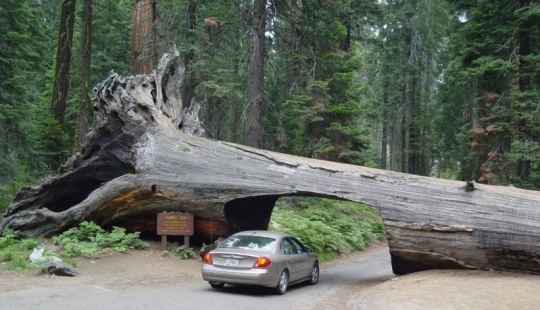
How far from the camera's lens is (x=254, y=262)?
32.8 ft

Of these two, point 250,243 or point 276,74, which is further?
point 276,74

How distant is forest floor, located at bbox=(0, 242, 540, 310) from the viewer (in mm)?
8750

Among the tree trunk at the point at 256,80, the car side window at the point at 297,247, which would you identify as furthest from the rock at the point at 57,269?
the tree trunk at the point at 256,80

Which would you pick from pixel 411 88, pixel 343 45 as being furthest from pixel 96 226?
pixel 411 88

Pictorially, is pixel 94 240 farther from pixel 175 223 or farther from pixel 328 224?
pixel 328 224

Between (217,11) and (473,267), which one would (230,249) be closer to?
(473,267)

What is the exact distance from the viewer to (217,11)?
23094 mm

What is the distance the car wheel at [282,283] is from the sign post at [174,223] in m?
4.15

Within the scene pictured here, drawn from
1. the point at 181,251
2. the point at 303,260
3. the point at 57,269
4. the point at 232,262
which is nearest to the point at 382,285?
the point at 303,260

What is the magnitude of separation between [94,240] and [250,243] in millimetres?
5286

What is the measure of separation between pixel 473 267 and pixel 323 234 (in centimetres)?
956

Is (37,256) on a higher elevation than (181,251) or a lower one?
higher

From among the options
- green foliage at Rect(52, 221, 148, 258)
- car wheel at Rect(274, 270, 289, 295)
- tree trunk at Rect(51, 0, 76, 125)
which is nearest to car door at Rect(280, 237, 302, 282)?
car wheel at Rect(274, 270, 289, 295)

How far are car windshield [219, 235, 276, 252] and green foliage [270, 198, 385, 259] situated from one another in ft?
23.5
